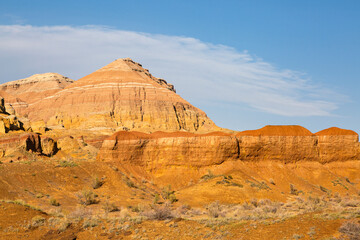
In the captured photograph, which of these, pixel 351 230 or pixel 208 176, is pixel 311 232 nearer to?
pixel 351 230

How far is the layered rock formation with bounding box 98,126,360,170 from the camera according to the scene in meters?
45.9

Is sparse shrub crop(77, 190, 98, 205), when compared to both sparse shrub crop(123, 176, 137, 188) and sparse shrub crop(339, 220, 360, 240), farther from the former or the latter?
sparse shrub crop(339, 220, 360, 240)

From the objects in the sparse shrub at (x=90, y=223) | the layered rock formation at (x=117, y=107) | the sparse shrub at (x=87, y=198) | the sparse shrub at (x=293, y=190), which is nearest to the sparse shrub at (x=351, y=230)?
the sparse shrub at (x=90, y=223)

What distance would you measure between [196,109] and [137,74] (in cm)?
2331

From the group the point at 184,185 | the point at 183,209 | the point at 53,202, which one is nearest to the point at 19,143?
the point at 184,185

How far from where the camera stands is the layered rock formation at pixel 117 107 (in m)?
114

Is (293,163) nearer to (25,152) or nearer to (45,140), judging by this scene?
(25,152)

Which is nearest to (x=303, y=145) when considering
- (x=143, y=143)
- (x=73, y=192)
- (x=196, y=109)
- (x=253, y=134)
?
(x=253, y=134)

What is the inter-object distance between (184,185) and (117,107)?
77284mm

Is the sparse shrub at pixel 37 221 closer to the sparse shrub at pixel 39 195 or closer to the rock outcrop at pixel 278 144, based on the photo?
the sparse shrub at pixel 39 195

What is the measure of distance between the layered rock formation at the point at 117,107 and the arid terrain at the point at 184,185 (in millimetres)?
38696

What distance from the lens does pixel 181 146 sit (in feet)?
153

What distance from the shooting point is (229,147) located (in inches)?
1791

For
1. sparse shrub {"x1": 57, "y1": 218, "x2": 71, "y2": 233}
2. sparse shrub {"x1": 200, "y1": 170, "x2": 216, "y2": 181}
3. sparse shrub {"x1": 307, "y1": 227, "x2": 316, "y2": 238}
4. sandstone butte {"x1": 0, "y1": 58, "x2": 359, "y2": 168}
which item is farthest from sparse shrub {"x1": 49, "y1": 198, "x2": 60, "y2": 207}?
sparse shrub {"x1": 307, "y1": 227, "x2": 316, "y2": 238}
